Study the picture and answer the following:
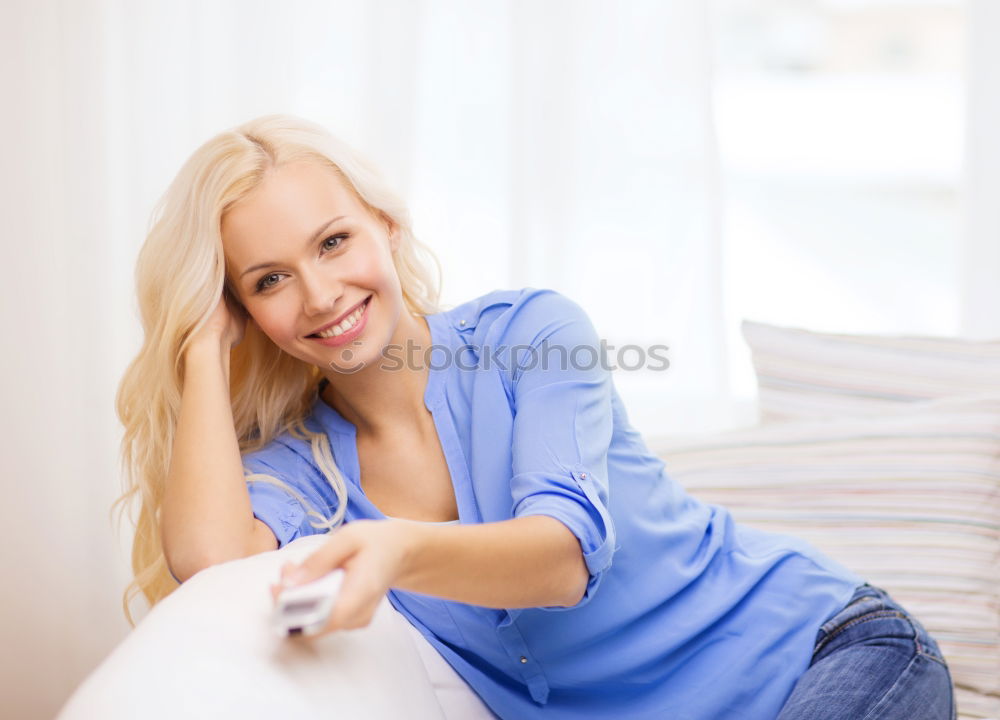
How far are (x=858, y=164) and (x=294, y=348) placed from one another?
111 inches

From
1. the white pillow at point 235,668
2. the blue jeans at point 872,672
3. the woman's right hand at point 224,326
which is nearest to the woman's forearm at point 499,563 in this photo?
the white pillow at point 235,668

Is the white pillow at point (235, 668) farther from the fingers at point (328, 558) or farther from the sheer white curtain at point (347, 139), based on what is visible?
the sheer white curtain at point (347, 139)

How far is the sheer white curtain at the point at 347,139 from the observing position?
238cm

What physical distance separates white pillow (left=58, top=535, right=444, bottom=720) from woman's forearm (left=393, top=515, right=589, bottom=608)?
125 mm

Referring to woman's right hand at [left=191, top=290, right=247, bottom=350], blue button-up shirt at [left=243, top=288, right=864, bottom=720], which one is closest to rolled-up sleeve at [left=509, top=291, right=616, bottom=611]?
blue button-up shirt at [left=243, top=288, right=864, bottom=720]

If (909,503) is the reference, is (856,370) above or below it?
above

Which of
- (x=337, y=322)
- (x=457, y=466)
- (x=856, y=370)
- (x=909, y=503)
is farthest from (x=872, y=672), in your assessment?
(x=337, y=322)

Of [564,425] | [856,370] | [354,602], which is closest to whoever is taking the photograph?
[354,602]

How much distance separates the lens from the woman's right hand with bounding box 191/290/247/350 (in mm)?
1483

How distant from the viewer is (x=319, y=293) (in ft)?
4.41

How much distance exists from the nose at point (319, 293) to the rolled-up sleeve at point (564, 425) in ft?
0.91

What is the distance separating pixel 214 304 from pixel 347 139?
3.52 feet

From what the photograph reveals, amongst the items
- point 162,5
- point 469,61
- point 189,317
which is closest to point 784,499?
point 189,317

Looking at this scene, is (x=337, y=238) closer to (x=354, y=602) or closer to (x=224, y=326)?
(x=224, y=326)
